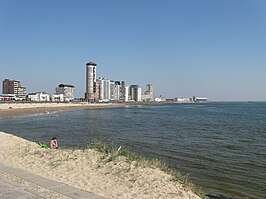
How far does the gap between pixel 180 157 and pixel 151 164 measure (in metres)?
7.16

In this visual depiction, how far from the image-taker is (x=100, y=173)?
11.0 m

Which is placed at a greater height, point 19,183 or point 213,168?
point 19,183

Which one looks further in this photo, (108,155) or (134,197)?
(108,155)

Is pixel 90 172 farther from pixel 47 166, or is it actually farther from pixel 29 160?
pixel 29 160

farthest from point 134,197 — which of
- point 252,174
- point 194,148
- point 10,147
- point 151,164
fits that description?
point 194,148

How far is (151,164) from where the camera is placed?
12.1 metres

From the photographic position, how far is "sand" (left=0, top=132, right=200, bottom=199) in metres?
9.29

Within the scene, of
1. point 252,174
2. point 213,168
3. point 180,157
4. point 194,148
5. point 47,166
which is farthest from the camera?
point 194,148

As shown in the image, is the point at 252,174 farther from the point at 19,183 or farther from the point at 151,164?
the point at 19,183

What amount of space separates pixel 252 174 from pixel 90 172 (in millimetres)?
8482

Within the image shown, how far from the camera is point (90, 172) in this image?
11125 mm

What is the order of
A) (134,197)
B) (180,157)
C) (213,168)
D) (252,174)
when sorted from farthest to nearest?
(180,157), (213,168), (252,174), (134,197)

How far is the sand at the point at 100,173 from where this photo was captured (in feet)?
30.5

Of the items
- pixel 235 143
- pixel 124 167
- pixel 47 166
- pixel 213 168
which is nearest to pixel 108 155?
pixel 124 167
